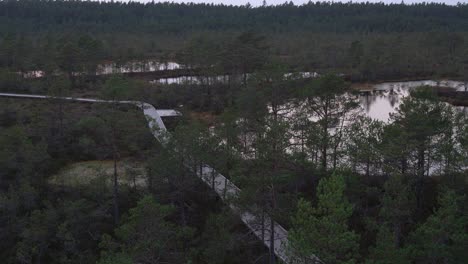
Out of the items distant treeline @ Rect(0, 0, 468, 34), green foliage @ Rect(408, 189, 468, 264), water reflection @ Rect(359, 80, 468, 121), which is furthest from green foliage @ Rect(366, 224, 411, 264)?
distant treeline @ Rect(0, 0, 468, 34)

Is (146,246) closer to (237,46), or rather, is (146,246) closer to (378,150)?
(378,150)

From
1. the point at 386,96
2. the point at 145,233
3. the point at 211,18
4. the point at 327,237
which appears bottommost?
the point at 145,233

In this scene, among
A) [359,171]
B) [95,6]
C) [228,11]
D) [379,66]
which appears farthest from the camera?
[228,11]

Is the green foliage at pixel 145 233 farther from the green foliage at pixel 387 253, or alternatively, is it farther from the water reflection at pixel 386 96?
the water reflection at pixel 386 96

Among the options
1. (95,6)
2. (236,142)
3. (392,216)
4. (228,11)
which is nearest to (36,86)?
(236,142)

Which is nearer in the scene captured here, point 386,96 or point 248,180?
point 248,180

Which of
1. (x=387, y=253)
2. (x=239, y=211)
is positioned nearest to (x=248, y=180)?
(x=239, y=211)

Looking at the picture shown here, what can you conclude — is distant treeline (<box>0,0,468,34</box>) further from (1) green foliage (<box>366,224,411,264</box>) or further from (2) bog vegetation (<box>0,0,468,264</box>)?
(1) green foliage (<box>366,224,411,264</box>)

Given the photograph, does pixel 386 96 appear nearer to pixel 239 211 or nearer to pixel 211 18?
pixel 239 211
